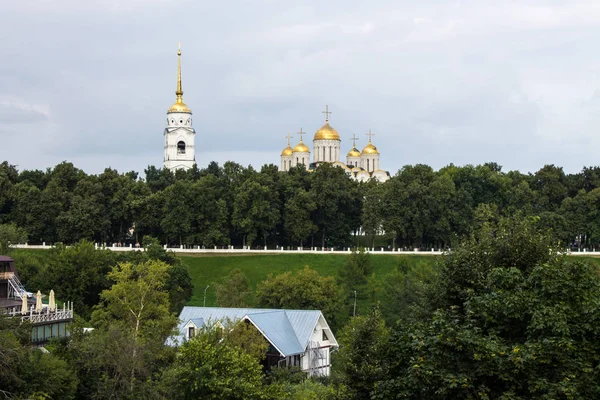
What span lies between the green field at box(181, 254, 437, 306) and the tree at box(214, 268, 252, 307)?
12.1 m

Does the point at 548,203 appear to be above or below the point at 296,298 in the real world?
above

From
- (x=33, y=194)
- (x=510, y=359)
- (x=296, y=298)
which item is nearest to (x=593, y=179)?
(x=296, y=298)

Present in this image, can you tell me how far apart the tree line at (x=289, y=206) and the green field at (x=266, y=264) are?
4385mm

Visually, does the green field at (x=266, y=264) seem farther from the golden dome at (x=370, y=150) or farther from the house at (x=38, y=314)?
the golden dome at (x=370, y=150)

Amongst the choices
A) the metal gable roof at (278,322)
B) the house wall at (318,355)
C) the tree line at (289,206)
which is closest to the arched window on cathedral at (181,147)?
the tree line at (289,206)

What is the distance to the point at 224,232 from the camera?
8631 cm

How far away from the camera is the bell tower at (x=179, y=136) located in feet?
420

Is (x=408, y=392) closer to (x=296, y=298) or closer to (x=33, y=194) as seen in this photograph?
(x=296, y=298)

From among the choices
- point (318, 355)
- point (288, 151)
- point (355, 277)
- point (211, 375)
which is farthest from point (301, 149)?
point (211, 375)

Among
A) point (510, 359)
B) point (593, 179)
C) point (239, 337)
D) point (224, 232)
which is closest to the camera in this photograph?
point (510, 359)

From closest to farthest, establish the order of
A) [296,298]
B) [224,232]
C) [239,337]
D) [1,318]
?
[1,318] → [239,337] → [296,298] → [224,232]

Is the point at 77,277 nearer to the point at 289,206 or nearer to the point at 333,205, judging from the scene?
the point at 289,206

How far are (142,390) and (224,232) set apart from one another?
171 ft

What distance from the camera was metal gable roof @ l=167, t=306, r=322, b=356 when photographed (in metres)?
44.7
